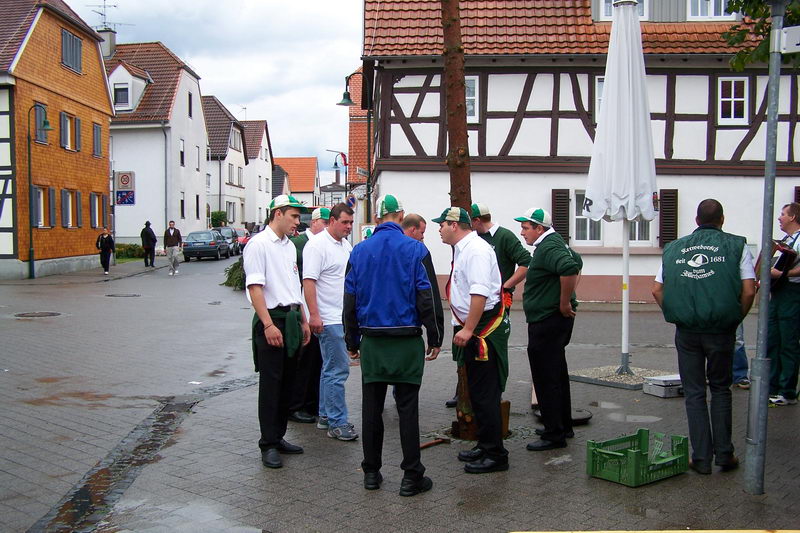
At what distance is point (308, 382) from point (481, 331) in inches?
95.2

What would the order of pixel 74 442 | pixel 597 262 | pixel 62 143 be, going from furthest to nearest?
1. pixel 62 143
2. pixel 597 262
3. pixel 74 442

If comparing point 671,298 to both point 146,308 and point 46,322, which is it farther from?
point 146,308

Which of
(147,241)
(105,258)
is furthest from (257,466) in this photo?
(147,241)

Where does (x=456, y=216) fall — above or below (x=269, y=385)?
above

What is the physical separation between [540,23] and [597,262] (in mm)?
6150

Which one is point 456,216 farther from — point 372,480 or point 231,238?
point 231,238

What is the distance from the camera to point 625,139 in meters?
9.90

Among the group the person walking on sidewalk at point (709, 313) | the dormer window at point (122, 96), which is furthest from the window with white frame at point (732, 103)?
the dormer window at point (122, 96)

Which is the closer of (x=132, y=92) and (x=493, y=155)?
(x=493, y=155)

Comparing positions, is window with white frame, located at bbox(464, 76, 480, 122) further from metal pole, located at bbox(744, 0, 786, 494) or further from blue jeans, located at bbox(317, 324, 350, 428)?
metal pole, located at bbox(744, 0, 786, 494)

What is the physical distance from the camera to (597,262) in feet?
63.6

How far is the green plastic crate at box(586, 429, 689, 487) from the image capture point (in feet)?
17.4

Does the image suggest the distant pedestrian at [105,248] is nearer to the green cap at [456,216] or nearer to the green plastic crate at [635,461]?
the green cap at [456,216]

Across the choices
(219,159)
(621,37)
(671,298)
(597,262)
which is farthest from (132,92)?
(671,298)
